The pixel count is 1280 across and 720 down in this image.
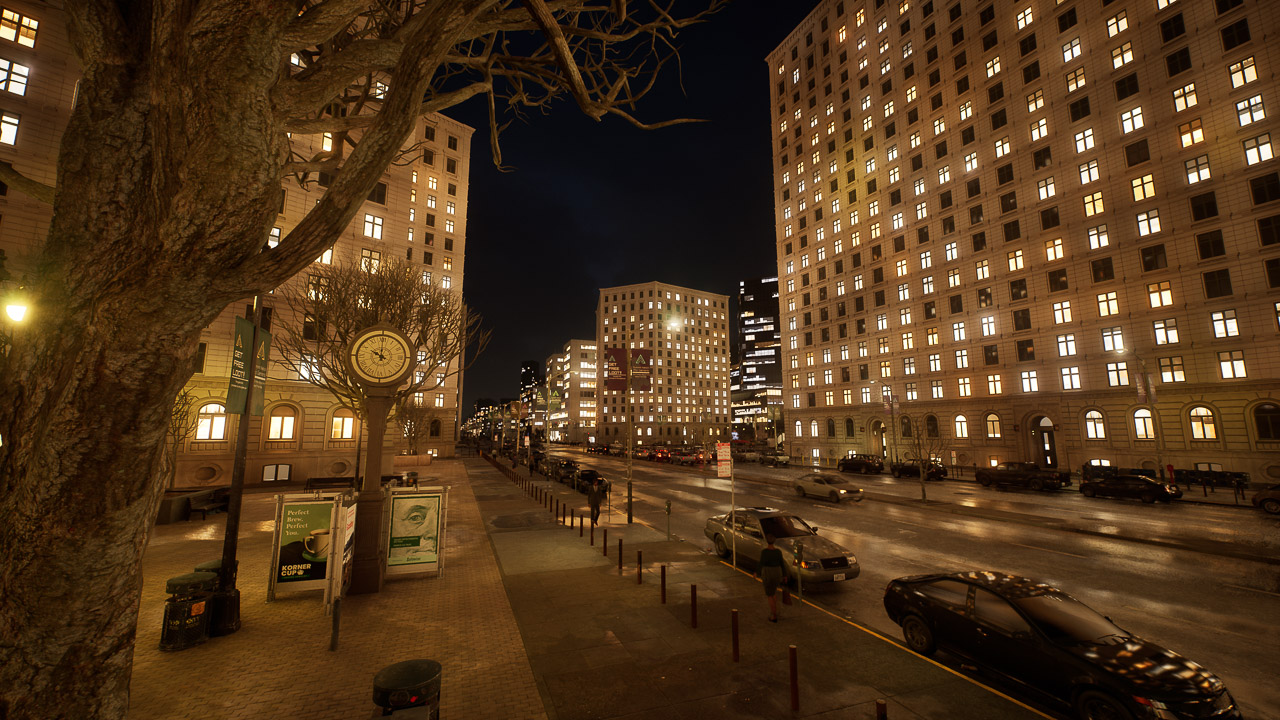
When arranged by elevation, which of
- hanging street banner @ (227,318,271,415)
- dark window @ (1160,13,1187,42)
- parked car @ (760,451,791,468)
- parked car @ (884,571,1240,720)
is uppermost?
dark window @ (1160,13,1187,42)

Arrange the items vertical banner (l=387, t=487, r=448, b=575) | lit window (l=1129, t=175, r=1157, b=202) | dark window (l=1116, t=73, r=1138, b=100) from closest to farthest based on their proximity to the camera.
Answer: vertical banner (l=387, t=487, r=448, b=575) → lit window (l=1129, t=175, r=1157, b=202) → dark window (l=1116, t=73, r=1138, b=100)

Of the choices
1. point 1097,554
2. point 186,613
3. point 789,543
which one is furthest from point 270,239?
point 1097,554

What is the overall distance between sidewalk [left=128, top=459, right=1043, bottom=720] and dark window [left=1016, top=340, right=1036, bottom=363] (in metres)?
42.2

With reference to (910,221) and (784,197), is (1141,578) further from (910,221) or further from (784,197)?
(784,197)

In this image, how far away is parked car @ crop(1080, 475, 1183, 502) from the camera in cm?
2541

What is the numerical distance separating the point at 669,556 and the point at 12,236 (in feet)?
115

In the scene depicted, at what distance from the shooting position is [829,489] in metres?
25.7

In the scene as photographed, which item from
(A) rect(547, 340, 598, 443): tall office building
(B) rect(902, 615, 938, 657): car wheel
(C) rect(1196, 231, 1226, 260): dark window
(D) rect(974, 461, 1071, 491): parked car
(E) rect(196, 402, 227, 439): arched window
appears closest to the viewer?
(B) rect(902, 615, 938, 657): car wheel

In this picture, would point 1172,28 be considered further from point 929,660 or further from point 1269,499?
point 929,660

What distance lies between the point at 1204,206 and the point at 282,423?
62.4 metres

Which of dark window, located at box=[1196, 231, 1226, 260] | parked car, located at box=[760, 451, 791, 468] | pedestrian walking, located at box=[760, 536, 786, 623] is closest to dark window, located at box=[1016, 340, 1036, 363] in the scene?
dark window, located at box=[1196, 231, 1226, 260]

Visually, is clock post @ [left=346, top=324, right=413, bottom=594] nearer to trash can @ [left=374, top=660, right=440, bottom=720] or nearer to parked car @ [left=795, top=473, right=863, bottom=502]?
trash can @ [left=374, top=660, right=440, bottom=720]

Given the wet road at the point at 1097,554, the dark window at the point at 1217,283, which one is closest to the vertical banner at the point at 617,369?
the wet road at the point at 1097,554

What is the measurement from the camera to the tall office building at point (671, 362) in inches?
5089
